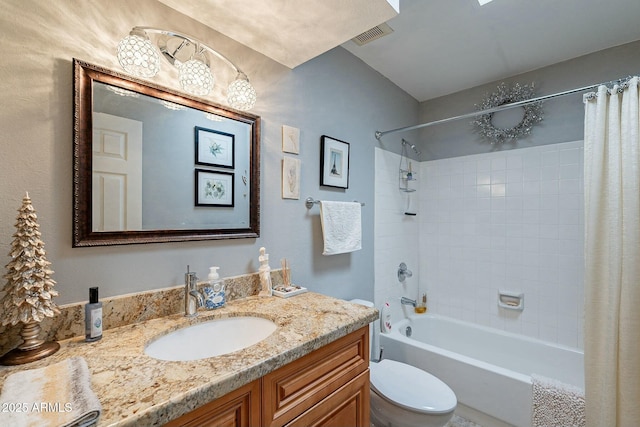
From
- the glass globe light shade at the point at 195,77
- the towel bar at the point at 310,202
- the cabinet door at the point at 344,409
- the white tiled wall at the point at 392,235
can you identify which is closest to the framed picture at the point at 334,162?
the towel bar at the point at 310,202

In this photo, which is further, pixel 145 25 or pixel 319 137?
pixel 319 137

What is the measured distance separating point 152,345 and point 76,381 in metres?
0.30

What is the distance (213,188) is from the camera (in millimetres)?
1262

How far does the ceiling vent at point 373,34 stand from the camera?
69.1 inches

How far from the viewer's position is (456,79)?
2.44m

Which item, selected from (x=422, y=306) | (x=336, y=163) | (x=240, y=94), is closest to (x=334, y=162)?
(x=336, y=163)

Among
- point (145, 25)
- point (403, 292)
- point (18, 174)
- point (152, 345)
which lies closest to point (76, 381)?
point (152, 345)

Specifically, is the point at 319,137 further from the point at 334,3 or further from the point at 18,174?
the point at 18,174

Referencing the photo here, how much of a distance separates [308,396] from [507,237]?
89.2 inches

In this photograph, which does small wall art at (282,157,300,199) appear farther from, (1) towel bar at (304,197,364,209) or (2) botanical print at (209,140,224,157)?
(2) botanical print at (209,140,224,157)

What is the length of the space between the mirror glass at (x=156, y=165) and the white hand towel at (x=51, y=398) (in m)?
0.42

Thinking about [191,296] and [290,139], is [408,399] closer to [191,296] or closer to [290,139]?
[191,296]

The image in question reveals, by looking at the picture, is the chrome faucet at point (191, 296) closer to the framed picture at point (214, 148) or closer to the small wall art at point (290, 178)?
the framed picture at point (214, 148)

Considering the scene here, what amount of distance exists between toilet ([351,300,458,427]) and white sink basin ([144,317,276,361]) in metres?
0.81
